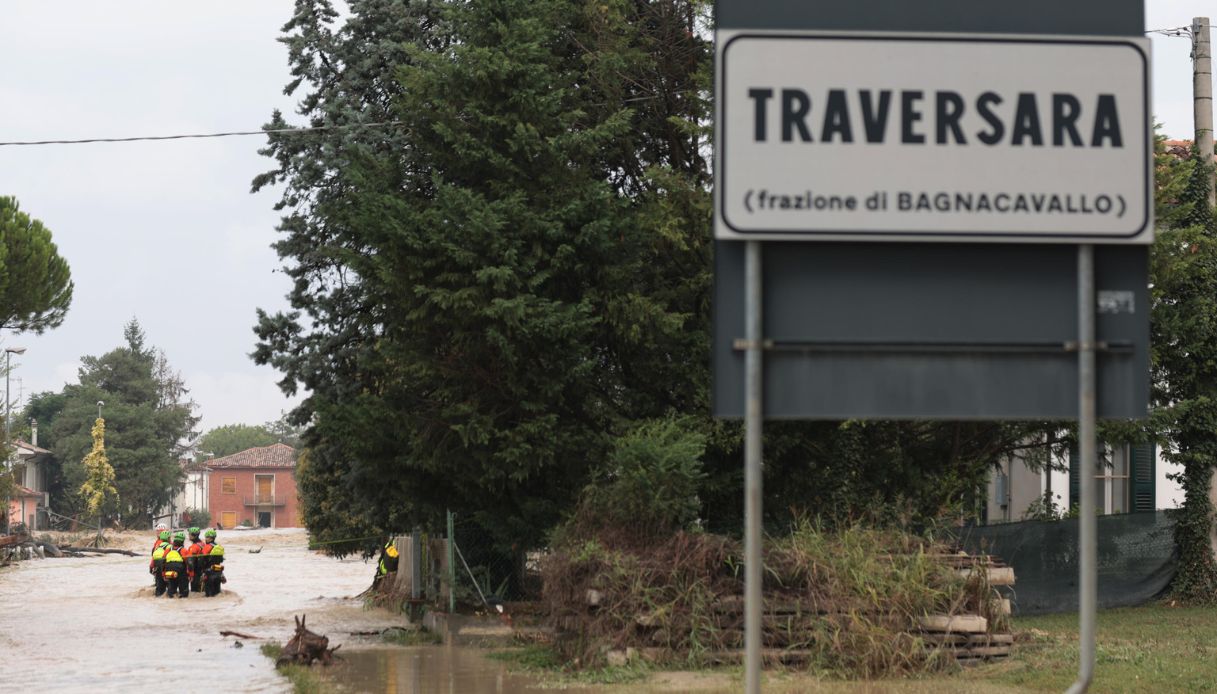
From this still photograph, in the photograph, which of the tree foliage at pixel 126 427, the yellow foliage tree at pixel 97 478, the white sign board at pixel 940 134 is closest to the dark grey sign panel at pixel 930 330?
the white sign board at pixel 940 134

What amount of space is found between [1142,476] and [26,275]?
36.8 metres

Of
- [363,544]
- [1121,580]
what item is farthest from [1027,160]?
[363,544]

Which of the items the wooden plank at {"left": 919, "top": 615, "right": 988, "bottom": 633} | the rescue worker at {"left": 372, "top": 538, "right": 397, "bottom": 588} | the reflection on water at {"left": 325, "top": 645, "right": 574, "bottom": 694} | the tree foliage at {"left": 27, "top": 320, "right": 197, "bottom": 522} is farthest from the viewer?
the tree foliage at {"left": 27, "top": 320, "right": 197, "bottom": 522}

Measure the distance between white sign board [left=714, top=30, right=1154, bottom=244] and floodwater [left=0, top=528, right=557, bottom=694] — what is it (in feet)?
37.5

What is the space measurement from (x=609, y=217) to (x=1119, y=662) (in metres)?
9.27

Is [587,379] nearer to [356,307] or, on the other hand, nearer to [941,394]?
[356,307]

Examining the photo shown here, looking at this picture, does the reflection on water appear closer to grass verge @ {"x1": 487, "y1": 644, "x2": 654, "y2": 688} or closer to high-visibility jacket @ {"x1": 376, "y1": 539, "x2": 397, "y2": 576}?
grass verge @ {"x1": 487, "y1": 644, "x2": 654, "y2": 688}

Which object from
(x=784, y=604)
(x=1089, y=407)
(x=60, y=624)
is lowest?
(x=60, y=624)

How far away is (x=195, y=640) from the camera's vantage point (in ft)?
73.8

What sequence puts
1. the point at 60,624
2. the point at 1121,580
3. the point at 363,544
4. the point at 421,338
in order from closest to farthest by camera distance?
the point at 421,338 → the point at 1121,580 → the point at 60,624 → the point at 363,544

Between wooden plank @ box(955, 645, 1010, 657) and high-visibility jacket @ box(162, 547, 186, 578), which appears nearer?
wooden plank @ box(955, 645, 1010, 657)

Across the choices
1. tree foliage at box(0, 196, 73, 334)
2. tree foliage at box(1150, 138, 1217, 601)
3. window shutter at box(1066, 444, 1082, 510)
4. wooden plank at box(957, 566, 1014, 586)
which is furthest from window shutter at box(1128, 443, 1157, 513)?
tree foliage at box(0, 196, 73, 334)

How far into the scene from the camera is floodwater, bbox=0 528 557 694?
16719 millimetres

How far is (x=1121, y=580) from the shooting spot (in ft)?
80.3
